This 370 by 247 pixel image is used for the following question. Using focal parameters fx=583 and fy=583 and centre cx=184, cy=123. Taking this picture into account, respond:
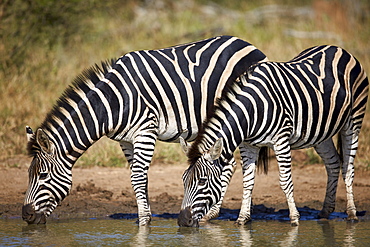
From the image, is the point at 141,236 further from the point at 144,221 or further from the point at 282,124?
the point at 282,124

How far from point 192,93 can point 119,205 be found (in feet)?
6.33

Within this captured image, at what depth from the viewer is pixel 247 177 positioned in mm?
6996

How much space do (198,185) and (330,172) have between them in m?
2.40

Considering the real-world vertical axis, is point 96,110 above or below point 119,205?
above

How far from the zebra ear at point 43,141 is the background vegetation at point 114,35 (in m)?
3.15

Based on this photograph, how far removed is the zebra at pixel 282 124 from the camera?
6.17 meters

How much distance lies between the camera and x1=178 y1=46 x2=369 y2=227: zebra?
20.2 ft

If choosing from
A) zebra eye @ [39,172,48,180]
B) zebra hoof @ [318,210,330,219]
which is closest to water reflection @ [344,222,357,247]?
zebra hoof @ [318,210,330,219]

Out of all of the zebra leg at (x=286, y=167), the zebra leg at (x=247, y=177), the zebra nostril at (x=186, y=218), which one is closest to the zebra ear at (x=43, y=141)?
the zebra nostril at (x=186, y=218)

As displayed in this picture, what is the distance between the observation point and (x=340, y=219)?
24.3ft

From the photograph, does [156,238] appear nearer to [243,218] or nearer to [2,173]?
[243,218]

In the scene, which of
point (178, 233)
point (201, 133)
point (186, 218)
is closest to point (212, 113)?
point (201, 133)

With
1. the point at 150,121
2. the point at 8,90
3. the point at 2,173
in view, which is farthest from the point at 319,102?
the point at 8,90

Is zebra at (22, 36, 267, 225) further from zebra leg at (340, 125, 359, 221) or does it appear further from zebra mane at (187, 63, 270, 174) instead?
zebra leg at (340, 125, 359, 221)
